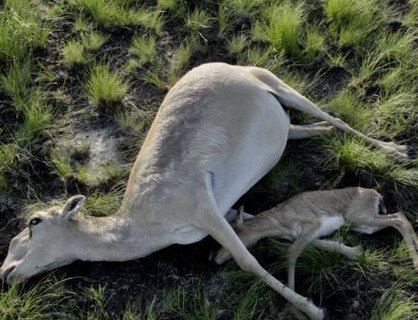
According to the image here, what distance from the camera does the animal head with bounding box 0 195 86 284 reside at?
4.75 meters

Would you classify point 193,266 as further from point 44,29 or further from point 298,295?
point 44,29

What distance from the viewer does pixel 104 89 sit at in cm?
609

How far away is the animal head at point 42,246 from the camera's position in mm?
4746

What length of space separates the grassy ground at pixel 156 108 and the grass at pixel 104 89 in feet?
0.04

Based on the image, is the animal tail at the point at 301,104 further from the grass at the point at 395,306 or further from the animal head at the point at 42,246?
the animal head at the point at 42,246

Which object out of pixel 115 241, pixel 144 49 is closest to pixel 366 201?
pixel 115 241

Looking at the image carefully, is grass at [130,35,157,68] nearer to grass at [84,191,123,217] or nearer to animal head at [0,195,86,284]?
grass at [84,191,123,217]

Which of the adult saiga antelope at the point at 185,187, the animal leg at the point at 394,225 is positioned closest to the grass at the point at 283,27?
the adult saiga antelope at the point at 185,187

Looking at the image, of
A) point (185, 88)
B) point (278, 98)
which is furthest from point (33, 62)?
point (278, 98)

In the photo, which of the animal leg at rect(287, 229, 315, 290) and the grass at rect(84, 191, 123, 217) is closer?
the animal leg at rect(287, 229, 315, 290)

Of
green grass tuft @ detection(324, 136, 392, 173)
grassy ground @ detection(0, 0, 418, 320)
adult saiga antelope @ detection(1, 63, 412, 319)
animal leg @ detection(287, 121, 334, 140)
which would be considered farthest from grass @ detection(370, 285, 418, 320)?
animal leg @ detection(287, 121, 334, 140)

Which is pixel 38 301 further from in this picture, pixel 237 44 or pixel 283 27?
pixel 283 27

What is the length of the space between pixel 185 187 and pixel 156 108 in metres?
1.51

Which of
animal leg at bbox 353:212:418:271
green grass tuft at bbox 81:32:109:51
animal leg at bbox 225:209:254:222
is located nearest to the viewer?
animal leg at bbox 353:212:418:271
